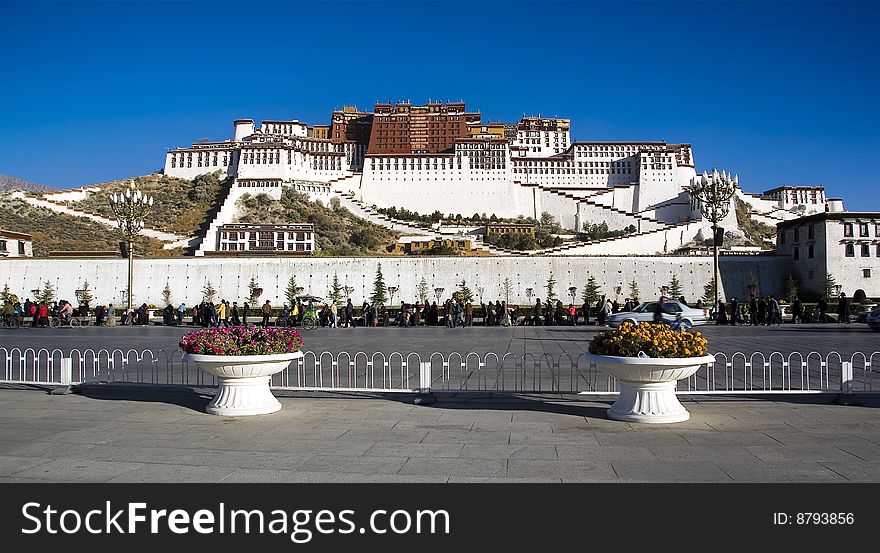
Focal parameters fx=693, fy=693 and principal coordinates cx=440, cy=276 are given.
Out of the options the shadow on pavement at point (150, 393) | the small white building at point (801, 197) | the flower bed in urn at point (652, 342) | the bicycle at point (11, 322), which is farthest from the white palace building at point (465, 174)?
the flower bed in urn at point (652, 342)

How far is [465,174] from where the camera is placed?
270 ft

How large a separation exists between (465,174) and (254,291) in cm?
4098

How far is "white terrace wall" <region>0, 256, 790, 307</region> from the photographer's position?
47250 millimetres

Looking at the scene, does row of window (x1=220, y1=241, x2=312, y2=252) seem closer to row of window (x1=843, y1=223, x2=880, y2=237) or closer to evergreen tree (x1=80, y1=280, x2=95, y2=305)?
evergreen tree (x1=80, y1=280, x2=95, y2=305)

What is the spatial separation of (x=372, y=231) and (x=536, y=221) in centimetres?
1964

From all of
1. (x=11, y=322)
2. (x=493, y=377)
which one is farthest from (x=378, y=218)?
(x=493, y=377)

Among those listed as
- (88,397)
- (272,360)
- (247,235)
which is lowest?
(88,397)

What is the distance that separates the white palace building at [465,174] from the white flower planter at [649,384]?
2587 inches

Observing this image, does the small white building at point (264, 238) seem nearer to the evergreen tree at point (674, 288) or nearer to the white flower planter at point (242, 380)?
the evergreen tree at point (674, 288)

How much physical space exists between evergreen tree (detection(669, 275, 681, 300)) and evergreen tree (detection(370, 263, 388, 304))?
19.2m

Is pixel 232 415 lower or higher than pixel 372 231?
lower
